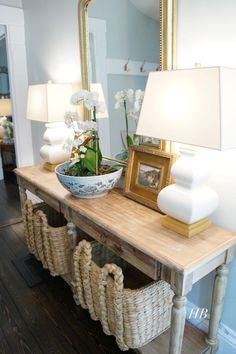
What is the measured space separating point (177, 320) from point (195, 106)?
81cm

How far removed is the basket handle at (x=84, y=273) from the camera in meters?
1.45

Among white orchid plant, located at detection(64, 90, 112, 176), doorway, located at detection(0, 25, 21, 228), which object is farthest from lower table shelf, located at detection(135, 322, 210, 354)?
doorway, located at detection(0, 25, 21, 228)

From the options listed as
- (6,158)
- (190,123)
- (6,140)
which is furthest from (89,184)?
(6,158)

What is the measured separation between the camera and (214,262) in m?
1.19

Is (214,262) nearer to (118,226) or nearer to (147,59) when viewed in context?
(118,226)

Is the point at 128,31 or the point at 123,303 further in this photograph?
the point at 128,31

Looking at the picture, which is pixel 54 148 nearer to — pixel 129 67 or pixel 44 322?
pixel 129 67

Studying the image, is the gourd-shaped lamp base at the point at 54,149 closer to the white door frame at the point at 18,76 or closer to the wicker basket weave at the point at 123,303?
the wicker basket weave at the point at 123,303

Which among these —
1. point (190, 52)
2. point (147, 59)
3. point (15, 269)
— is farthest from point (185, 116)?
point (15, 269)

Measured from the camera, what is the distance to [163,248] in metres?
1.09

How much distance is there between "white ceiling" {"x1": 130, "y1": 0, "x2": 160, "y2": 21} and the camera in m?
1.38

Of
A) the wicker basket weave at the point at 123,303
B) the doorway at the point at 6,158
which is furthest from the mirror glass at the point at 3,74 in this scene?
the wicker basket weave at the point at 123,303

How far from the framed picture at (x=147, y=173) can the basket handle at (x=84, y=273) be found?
1.21ft

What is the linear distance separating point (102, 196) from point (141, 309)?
62 centimetres
